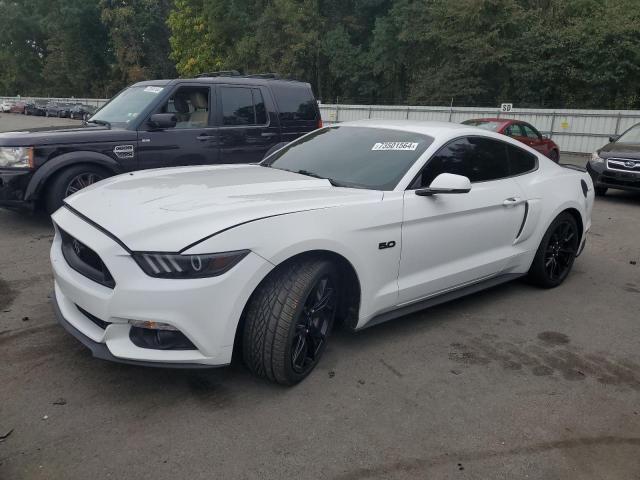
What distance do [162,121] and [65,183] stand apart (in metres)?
1.30

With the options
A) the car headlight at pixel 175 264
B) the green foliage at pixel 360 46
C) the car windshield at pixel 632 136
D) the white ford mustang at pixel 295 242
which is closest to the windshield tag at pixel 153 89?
the white ford mustang at pixel 295 242

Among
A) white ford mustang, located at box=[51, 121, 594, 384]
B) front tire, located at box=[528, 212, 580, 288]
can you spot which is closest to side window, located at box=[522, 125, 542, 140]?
front tire, located at box=[528, 212, 580, 288]

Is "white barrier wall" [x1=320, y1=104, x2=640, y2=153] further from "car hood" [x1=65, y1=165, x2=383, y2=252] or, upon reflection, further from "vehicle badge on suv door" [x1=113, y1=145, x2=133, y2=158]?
"car hood" [x1=65, y1=165, x2=383, y2=252]

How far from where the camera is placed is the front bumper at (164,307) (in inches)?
106

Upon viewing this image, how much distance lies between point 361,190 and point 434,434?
5.18 ft

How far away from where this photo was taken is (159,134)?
21.8 feet

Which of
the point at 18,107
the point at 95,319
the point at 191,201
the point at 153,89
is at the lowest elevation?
the point at 18,107

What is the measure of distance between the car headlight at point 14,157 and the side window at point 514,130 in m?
11.0

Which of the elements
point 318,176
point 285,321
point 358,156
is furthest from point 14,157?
point 285,321

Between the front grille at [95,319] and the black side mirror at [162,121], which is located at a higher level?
the black side mirror at [162,121]

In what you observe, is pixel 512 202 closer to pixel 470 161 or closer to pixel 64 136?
pixel 470 161

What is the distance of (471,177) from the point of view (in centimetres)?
425

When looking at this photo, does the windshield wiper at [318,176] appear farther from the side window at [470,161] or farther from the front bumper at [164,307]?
the front bumper at [164,307]

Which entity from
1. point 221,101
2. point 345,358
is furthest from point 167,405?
point 221,101
